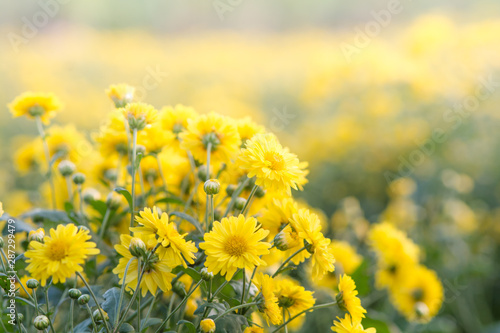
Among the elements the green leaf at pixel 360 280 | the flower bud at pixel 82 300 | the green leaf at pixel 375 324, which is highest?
the flower bud at pixel 82 300

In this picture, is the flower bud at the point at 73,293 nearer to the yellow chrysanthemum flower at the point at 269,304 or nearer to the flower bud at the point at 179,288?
the flower bud at the point at 179,288

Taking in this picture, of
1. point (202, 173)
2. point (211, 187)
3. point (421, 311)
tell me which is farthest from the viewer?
point (421, 311)

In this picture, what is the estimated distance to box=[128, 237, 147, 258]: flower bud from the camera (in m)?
0.85

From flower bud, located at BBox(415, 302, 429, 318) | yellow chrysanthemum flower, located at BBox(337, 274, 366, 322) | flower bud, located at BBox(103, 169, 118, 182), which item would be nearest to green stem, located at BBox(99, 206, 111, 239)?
flower bud, located at BBox(103, 169, 118, 182)

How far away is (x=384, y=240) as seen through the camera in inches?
67.4

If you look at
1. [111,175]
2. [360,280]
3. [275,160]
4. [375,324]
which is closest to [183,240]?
A: [275,160]

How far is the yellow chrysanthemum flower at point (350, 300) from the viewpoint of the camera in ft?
3.21

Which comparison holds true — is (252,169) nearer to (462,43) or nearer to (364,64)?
(364,64)

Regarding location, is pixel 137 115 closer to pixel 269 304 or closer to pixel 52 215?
pixel 52 215

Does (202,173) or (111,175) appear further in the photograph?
(111,175)

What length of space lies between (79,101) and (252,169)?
4279 mm

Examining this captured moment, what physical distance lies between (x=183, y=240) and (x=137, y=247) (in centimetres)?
8

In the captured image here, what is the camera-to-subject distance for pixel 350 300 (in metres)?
0.99

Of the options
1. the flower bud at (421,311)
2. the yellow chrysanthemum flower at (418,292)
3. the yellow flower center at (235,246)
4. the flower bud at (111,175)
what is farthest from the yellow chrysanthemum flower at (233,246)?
the yellow chrysanthemum flower at (418,292)
